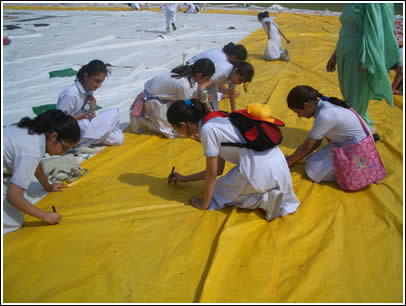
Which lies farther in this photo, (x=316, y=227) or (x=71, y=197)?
(x=71, y=197)

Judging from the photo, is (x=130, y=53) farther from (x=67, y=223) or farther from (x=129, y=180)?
(x=67, y=223)

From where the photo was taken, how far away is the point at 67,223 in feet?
6.37

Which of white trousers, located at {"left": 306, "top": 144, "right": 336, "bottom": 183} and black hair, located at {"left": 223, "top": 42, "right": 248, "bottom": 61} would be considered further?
black hair, located at {"left": 223, "top": 42, "right": 248, "bottom": 61}

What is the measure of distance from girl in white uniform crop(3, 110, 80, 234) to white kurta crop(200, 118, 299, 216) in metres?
0.77

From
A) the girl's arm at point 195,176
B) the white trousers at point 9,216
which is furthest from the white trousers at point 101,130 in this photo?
the white trousers at point 9,216

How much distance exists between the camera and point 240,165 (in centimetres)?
188

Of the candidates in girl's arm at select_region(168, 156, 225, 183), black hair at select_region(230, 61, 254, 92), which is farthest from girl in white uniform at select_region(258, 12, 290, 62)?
girl's arm at select_region(168, 156, 225, 183)

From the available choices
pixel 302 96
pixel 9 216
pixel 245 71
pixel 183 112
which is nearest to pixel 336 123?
pixel 302 96

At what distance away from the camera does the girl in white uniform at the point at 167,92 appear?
2834 millimetres

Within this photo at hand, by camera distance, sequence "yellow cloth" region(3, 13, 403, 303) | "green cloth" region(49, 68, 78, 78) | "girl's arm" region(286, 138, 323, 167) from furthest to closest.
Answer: "green cloth" region(49, 68, 78, 78), "girl's arm" region(286, 138, 323, 167), "yellow cloth" region(3, 13, 403, 303)

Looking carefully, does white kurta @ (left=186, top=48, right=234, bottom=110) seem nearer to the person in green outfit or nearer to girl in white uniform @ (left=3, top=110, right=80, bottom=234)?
the person in green outfit

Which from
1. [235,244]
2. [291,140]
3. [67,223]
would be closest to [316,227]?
[235,244]

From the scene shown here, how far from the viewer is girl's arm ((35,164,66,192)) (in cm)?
215

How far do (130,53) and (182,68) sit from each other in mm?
3448
